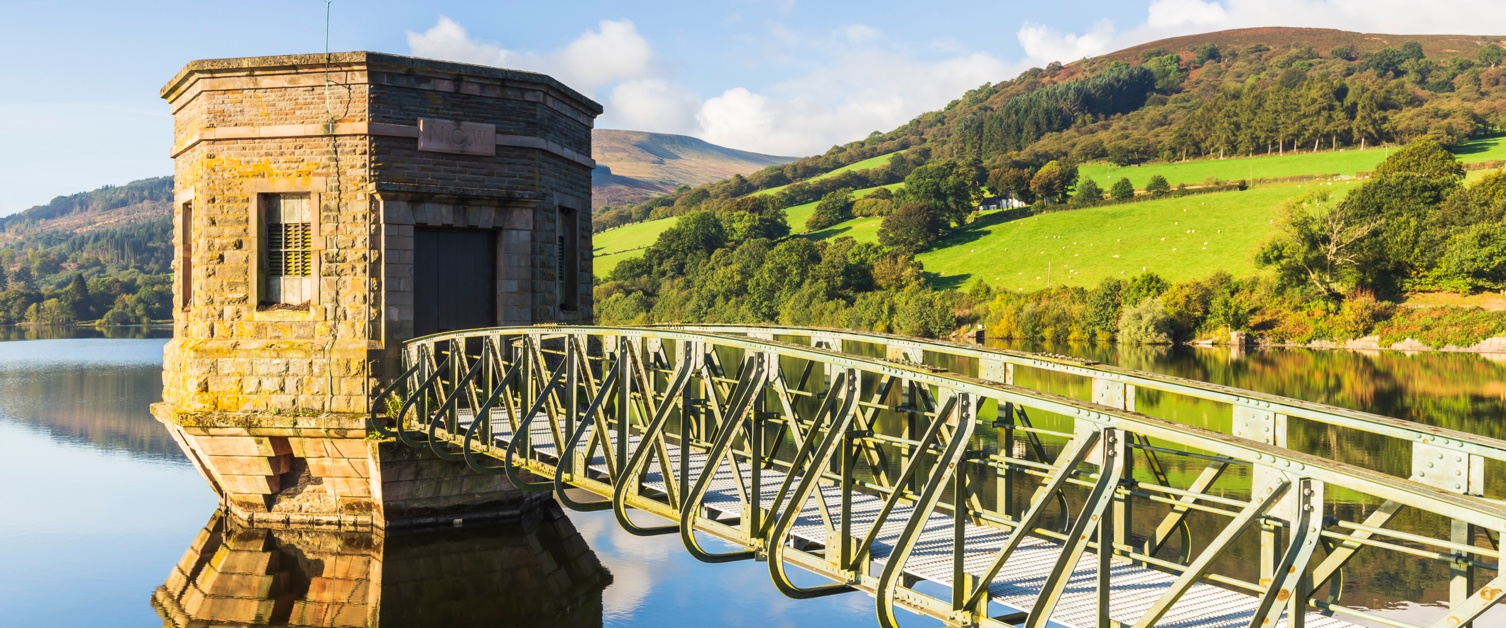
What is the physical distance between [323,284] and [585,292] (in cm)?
430

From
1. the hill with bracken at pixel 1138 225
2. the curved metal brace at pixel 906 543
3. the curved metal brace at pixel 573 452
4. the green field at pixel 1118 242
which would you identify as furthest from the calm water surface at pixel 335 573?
the green field at pixel 1118 242

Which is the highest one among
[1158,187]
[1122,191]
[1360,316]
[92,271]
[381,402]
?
[1158,187]

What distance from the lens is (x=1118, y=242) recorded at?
68.0 m

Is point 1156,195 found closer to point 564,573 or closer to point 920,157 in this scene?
point 920,157

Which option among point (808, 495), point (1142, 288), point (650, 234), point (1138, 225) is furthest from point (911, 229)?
point (808, 495)

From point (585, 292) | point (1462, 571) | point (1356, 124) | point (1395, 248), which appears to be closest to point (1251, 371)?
point (1395, 248)

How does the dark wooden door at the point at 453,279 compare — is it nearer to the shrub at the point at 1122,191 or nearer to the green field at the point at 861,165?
the shrub at the point at 1122,191

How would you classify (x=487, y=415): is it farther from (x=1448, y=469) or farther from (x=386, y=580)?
(x=1448, y=469)

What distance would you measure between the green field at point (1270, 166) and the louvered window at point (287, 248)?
249 ft

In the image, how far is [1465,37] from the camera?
142 metres

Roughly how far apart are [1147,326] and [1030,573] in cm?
4730

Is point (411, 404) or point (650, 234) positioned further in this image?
point (650, 234)

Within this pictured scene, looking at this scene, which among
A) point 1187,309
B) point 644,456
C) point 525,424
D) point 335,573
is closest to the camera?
point 644,456

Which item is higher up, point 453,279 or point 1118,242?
point 1118,242
